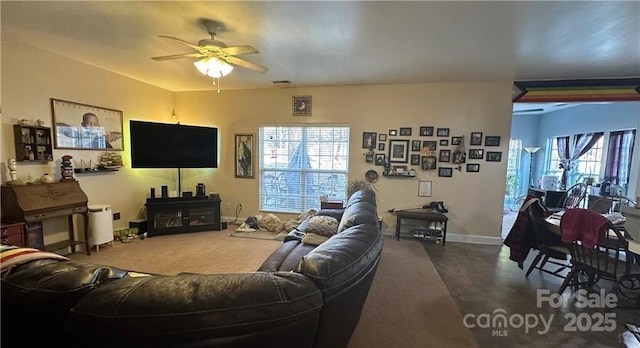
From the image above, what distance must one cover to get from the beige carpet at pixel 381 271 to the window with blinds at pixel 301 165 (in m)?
1.08

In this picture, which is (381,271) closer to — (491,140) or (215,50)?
(491,140)

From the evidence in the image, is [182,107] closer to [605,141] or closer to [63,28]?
[63,28]

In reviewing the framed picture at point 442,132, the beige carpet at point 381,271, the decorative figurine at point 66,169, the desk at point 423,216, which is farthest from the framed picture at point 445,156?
the decorative figurine at point 66,169

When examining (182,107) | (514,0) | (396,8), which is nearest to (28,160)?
(182,107)

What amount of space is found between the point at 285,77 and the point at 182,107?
241 cm

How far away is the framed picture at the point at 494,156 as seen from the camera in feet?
13.7

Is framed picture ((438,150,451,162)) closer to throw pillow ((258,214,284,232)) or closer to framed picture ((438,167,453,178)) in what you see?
framed picture ((438,167,453,178))

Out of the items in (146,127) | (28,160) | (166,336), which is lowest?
(166,336)

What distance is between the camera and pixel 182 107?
17.2 feet

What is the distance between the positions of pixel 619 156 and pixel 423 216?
402cm

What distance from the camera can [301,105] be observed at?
478 cm

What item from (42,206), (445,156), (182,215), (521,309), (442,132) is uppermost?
(442,132)

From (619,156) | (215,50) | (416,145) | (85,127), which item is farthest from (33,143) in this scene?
(619,156)

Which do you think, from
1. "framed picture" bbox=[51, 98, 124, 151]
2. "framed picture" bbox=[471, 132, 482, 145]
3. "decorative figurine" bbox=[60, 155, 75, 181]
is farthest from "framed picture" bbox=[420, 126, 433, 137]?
"decorative figurine" bbox=[60, 155, 75, 181]
